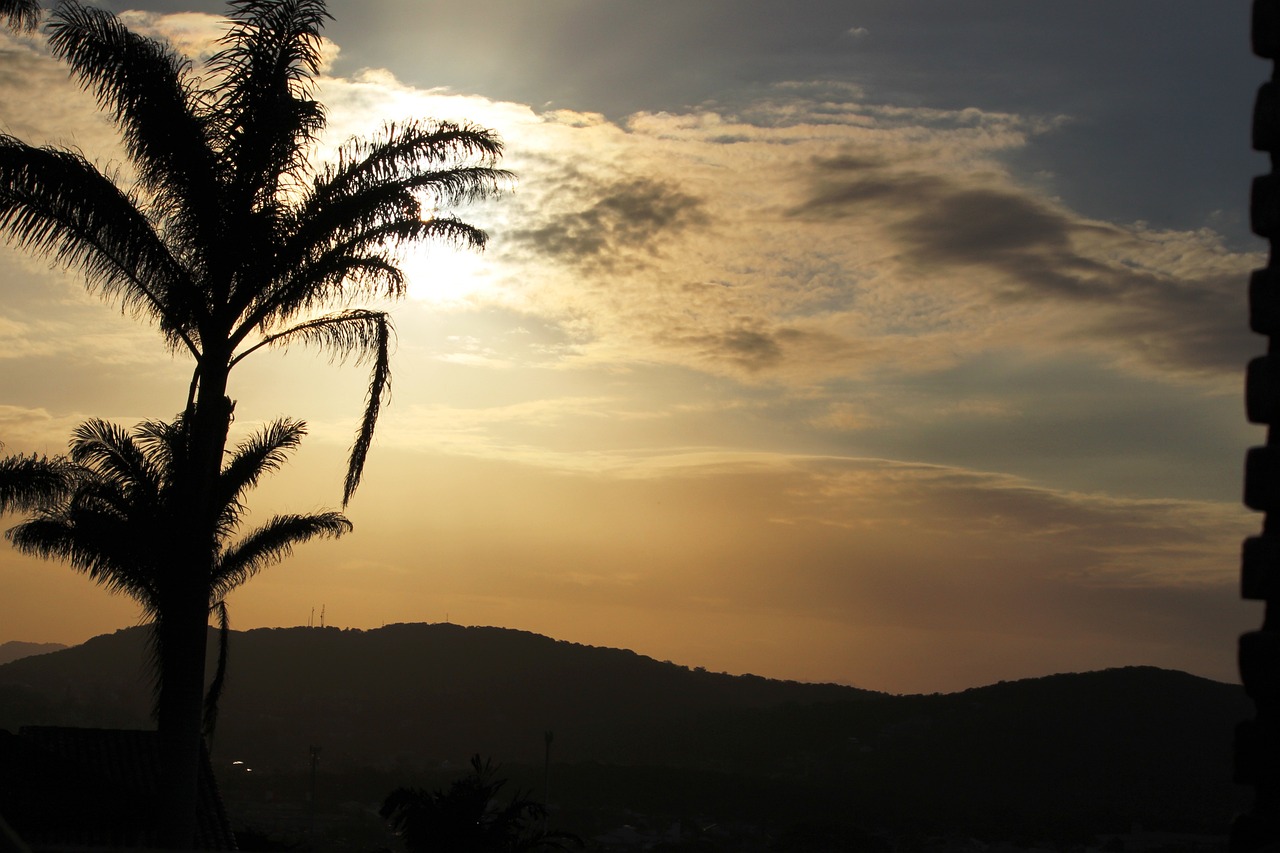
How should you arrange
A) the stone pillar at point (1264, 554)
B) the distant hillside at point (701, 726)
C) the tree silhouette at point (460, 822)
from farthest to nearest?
the distant hillside at point (701, 726), the tree silhouette at point (460, 822), the stone pillar at point (1264, 554)

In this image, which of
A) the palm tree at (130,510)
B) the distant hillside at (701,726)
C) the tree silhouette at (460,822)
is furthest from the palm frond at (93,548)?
the distant hillside at (701,726)

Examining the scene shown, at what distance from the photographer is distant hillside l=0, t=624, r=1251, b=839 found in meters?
102

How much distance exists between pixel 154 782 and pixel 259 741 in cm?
11139

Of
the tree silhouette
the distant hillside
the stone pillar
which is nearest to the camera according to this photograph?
the stone pillar

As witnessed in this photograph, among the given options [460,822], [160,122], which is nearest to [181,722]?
[160,122]

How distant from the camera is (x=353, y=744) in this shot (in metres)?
131

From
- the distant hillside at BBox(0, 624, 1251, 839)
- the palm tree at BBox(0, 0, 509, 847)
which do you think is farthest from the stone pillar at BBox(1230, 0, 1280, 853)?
the distant hillside at BBox(0, 624, 1251, 839)

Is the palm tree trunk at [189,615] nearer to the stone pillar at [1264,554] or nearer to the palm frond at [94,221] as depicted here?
the palm frond at [94,221]

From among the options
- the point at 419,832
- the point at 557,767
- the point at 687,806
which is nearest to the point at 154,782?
the point at 419,832

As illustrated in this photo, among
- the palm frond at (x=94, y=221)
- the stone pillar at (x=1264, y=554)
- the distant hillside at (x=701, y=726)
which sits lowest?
the distant hillside at (x=701, y=726)

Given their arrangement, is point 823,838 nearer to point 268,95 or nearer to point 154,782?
point 154,782

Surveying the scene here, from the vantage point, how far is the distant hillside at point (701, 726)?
4033 inches

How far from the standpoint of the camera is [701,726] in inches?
5246

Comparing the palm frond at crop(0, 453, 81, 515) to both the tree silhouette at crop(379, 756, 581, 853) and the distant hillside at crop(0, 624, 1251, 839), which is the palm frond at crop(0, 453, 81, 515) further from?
the distant hillside at crop(0, 624, 1251, 839)
